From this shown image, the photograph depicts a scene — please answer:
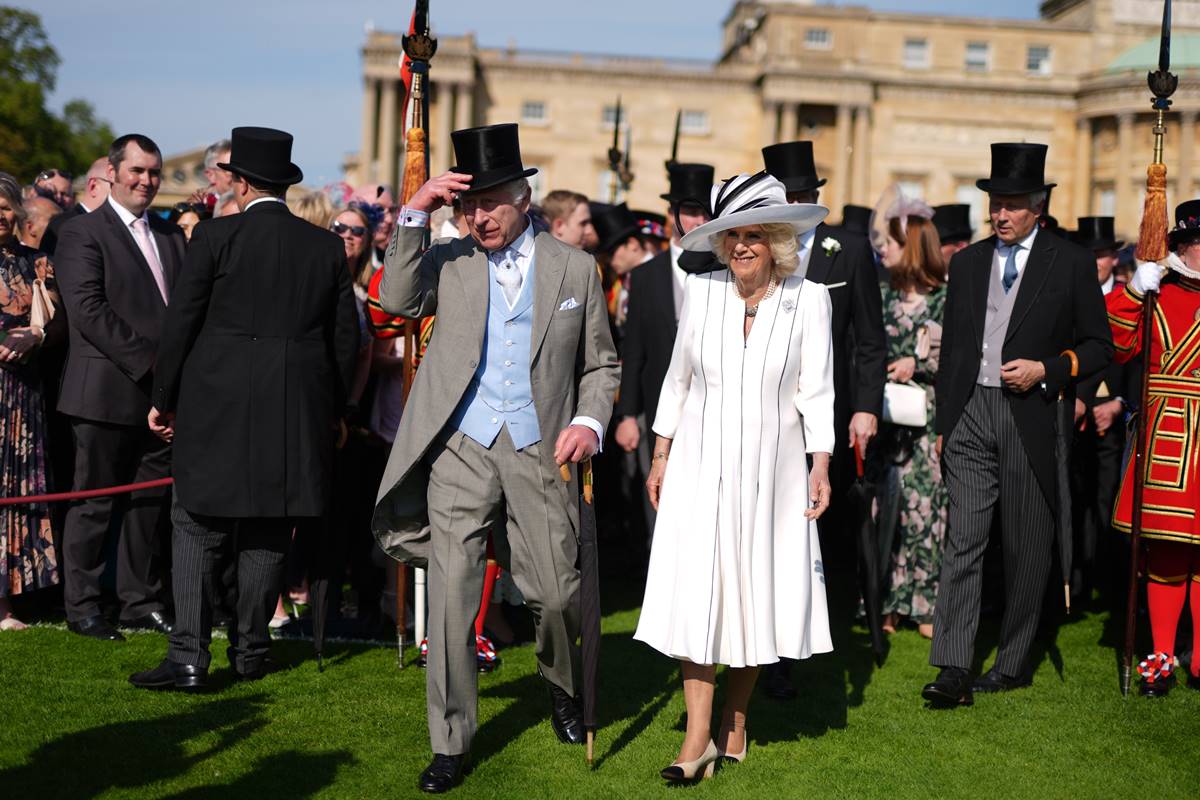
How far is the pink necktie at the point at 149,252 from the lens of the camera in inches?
277

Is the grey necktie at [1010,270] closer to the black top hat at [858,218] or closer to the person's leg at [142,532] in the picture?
→ the black top hat at [858,218]

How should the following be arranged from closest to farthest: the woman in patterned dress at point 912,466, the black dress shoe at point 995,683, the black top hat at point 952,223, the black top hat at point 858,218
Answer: the black dress shoe at point 995,683 → the woman in patterned dress at point 912,466 → the black top hat at point 952,223 → the black top hat at point 858,218

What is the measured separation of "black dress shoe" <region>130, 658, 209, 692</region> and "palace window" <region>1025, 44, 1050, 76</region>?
70.0 metres

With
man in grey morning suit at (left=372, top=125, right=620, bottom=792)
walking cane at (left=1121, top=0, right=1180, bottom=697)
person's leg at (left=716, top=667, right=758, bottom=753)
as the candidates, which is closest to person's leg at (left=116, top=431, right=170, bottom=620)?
man in grey morning suit at (left=372, top=125, right=620, bottom=792)

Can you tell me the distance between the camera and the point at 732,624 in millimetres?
5043

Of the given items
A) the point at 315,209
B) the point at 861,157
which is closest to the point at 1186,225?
the point at 315,209

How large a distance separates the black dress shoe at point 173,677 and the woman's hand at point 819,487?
282 centimetres

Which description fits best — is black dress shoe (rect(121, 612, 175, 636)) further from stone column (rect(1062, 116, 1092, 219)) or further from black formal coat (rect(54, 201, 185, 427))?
stone column (rect(1062, 116, 1092, 219))

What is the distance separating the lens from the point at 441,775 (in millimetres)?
4863

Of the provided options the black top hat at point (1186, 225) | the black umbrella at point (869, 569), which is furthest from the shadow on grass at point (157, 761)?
the black top hat at point (1186, 225)

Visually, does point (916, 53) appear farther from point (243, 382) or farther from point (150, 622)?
point (243, 382)

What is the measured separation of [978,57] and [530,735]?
6935 centimetres

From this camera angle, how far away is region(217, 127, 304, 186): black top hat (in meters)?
6.05

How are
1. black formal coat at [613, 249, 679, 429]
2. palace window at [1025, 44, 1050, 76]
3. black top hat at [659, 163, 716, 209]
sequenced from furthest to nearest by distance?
palace window at [1025, 44, 1050, 76], black top hat at [659, 163, 716, 209], black formal coat at [613, 249, 679, 429]
